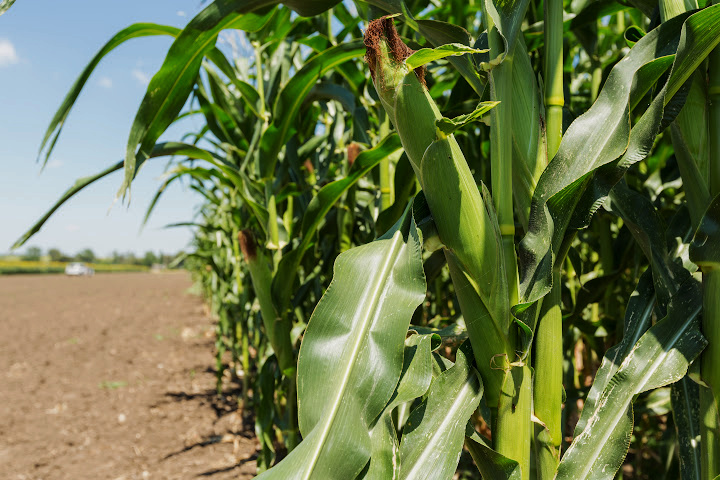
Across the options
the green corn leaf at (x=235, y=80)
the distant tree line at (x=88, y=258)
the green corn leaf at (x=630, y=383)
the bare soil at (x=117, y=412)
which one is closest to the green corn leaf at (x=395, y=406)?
the green corn leaf at (x=630, y=383)

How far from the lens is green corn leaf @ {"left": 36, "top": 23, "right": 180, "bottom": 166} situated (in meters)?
0.79

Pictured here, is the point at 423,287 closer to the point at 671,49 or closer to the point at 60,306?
the point at 671,49

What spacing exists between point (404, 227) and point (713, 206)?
378 mm

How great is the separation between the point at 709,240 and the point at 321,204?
0.68 meters

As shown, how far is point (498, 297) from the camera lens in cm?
56

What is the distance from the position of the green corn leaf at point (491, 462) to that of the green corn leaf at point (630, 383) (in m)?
0.07

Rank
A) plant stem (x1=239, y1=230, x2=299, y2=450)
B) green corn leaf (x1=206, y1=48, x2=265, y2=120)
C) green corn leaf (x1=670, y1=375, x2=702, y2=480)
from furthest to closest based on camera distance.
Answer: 1. plant stem (x1=239, y1=230, x2=299, y2=450)
2. green corn leaf (x1=206, y1=48, x2=265, y2=120)
3. green corn leaf (x1=670, y1=375, x2=702, y2=480)

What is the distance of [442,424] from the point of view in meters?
0.58

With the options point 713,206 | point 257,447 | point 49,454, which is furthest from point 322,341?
point 49,454

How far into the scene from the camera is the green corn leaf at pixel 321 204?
3.09ft

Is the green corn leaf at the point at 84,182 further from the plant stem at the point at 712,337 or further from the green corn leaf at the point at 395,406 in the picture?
the plant stem at the point at 712,337

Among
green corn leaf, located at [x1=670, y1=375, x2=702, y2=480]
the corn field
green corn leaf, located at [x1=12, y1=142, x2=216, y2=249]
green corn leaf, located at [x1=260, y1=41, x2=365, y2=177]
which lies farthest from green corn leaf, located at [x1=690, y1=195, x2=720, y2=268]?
green corn leaf, located at [x1=12, y1=142, x2=216, y2=249]

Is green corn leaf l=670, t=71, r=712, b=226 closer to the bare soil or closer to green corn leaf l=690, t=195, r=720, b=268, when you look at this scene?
green corn leaf l=690, t=195, r=720, b=268

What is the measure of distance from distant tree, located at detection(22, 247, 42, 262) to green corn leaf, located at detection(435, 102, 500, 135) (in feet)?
214
